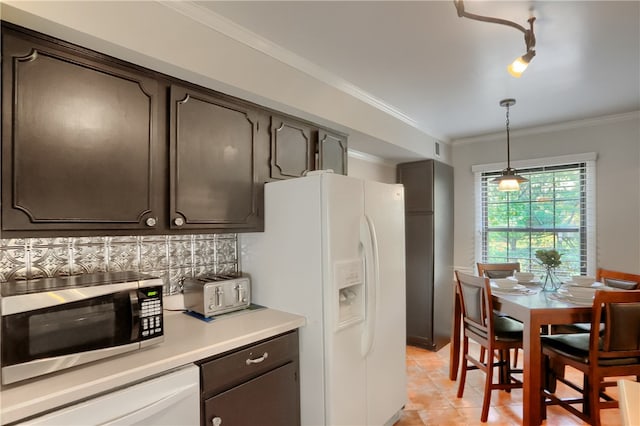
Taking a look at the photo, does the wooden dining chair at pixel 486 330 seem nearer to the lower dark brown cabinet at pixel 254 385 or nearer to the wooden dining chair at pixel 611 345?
the wooden dining chair at pixel 611 345

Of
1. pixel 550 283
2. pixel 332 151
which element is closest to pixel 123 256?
pixel 332 151

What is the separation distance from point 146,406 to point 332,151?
2000 millimetres

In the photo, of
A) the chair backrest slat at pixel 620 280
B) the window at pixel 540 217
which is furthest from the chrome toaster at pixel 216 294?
the window at pixel 540 217

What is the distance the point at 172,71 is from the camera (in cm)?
167

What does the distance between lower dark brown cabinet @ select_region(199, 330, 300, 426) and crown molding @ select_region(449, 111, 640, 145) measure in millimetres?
3549

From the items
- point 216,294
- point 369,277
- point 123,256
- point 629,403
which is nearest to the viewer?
point 629,403

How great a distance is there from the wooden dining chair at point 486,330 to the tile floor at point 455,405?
11 cm

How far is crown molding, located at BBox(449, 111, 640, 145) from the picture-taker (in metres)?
3.40

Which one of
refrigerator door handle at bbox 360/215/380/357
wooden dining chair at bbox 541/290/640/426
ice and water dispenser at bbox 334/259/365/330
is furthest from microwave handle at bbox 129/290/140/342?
wooden dining chair at bbox 541/290/640/426

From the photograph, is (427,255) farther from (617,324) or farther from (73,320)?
(73,320)

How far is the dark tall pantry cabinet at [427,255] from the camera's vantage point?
12.6 ft

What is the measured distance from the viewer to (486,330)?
2594 mm

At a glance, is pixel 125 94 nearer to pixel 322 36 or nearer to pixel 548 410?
pixel 322 36

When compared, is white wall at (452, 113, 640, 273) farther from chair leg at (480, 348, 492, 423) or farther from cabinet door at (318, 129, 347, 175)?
cabinet door at (318, 129, 347, 175)
